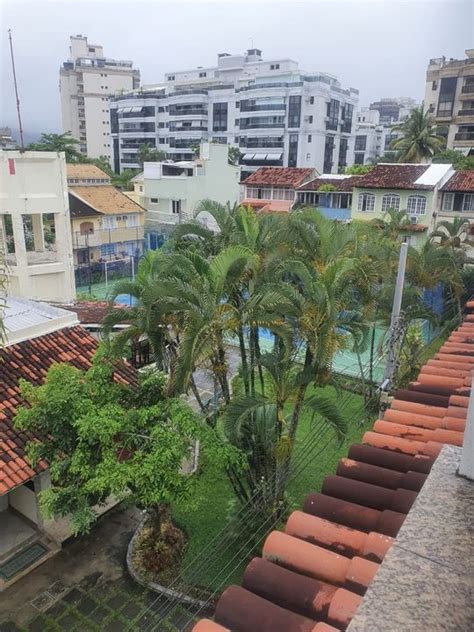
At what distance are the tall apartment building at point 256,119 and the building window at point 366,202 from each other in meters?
43.2

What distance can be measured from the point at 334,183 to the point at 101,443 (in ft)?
119

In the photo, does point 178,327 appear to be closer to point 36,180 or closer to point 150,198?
point 36,180

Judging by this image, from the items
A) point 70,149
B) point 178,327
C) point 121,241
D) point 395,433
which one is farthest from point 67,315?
point 70,149

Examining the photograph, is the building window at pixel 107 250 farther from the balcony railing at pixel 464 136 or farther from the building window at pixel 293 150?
the balcony railing at pixel 464 136

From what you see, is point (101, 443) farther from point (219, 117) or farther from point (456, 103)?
point (219, 117)

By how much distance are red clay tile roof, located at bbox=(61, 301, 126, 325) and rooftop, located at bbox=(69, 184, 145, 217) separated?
19642 millimetres

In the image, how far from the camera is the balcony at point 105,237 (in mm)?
40934

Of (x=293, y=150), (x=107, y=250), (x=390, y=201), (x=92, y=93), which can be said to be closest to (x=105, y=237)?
(x=107, y=250)

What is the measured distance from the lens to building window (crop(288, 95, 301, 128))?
7434 cm

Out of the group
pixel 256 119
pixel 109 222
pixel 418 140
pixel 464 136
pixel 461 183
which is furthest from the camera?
pixel 256 119

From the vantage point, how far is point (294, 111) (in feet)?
245

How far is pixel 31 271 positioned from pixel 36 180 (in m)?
4.31

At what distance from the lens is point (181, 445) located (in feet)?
28.3

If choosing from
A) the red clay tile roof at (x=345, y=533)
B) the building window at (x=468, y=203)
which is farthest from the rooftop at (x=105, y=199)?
the red clay tile roof at (x=345, y=533)
